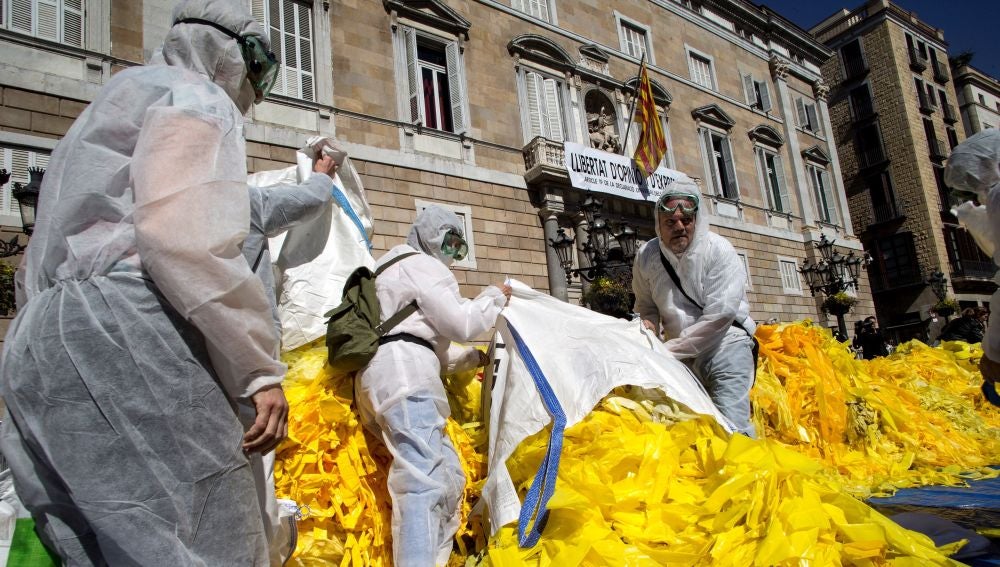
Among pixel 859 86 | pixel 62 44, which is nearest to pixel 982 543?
pixel 62 44

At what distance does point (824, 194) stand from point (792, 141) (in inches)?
104

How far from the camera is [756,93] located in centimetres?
2025

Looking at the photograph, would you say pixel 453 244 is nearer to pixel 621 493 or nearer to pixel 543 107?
pixel 621 493

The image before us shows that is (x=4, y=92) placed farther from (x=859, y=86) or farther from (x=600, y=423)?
(x=859, y=86)

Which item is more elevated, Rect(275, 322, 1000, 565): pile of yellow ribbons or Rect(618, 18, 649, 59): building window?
Rect(618, 18, 649, 59): building window

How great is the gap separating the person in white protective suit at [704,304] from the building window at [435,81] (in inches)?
364

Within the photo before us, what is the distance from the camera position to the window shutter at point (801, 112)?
70.4 feet

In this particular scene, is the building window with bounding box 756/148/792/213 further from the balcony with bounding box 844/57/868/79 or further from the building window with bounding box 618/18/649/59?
the balcony with bounding box 844/57/868/79

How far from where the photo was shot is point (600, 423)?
8.57ft

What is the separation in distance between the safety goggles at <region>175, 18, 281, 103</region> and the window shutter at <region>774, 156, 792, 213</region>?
20.7m

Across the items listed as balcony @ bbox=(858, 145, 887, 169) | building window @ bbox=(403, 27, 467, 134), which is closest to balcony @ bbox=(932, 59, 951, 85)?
balcony @ bbox=(858, 145, 887, 169)

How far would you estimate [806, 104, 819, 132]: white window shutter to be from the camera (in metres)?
22.0

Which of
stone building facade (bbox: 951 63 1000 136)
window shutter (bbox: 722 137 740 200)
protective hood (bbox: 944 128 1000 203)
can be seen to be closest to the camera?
protective hood (bbox: 944 128 1000 203)

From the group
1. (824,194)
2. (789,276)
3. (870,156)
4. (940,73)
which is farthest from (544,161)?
(940,73)
